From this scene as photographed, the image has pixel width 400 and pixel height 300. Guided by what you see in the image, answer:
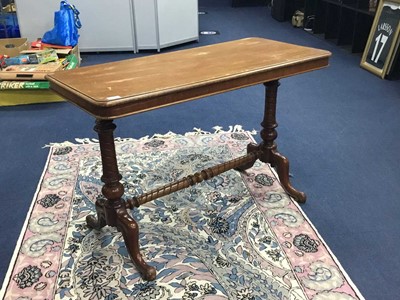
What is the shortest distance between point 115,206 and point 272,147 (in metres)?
0.84

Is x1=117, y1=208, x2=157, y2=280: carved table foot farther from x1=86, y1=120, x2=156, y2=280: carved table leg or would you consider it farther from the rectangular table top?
the rectangular table top

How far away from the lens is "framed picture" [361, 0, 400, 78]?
3.46 metres

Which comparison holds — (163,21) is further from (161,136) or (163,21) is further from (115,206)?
(115,206)

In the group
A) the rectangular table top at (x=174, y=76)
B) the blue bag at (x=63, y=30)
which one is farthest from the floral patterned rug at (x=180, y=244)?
the blue bag at (x=63, y=30)

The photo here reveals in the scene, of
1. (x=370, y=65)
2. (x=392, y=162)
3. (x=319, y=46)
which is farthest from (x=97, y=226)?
(x=319, y=46)

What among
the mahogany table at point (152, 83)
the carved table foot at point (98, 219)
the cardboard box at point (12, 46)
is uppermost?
the mahogany table at point (152, 83)

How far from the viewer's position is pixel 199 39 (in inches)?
192

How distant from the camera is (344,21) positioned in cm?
439

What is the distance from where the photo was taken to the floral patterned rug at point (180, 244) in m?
1.48

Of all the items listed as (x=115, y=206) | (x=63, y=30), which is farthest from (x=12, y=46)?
(x=115, y=206)

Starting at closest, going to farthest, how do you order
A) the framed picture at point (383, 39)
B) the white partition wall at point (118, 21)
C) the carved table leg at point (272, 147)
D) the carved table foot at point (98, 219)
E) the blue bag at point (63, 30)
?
1. the carved table foot at point (98, 219)
2. the carved table leg at point (272, 147)
3. the framed picture at point (383, 39)
4. the blue bag at point (63, 30)
5. the white partition wall at point (118, 21)

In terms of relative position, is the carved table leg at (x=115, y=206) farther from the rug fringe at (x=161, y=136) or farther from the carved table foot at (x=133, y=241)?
the rug fringe at (x=161, y=136)

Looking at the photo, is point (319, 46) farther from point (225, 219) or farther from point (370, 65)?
point (225, 219)

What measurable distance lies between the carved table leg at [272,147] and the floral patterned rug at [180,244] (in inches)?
2.1
